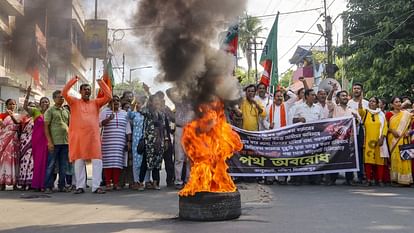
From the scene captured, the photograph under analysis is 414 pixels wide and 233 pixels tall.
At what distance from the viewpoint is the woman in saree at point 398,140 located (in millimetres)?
9086

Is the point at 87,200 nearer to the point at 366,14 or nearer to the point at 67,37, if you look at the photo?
the point at 67,37

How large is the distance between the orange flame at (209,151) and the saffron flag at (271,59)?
5869 mm

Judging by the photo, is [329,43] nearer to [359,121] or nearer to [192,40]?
[359,121]

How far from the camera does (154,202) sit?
7000 mm

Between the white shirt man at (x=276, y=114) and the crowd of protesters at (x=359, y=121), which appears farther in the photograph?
the white shirt man at (x=276, y=114)

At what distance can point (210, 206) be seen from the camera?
5371 mm

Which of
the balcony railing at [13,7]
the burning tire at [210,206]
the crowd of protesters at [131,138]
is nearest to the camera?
the burning tire at [210,206]

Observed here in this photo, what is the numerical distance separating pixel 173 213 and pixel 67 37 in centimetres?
272

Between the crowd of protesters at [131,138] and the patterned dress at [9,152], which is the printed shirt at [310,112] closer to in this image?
the crowd of protesters at [131,138]

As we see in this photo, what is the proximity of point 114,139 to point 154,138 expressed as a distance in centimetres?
74

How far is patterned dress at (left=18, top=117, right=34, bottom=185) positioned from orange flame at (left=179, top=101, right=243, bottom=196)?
14.1 feet

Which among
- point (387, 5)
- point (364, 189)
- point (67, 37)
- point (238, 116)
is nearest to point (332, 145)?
point (364, 189)

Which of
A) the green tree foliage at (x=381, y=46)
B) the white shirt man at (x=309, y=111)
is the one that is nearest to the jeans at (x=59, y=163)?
the white shirt man at (x=309, y=111)

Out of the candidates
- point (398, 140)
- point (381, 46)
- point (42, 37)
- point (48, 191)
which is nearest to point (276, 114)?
point (398, 140)
